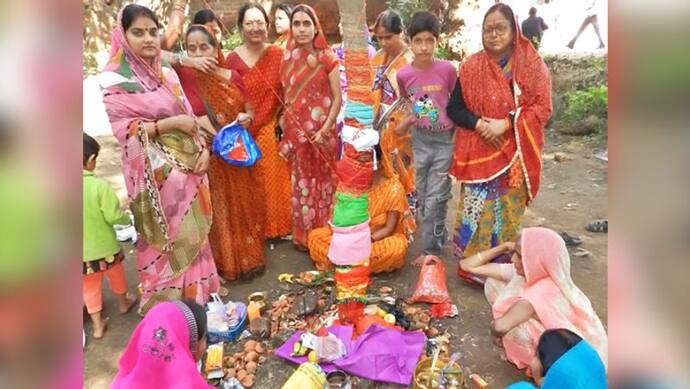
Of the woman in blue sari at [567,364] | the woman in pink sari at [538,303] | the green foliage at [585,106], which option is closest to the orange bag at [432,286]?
the woman in pink sari at [538,303]

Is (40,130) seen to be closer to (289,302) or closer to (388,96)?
(289,302)

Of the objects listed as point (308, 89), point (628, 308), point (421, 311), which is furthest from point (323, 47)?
point (628, 308)

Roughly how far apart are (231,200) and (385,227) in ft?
3.95

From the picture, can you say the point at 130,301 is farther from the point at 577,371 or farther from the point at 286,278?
the point at 577,371

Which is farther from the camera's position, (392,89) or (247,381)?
(392,89)

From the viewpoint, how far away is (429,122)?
14.8ft

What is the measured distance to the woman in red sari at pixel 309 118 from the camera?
14.6 ft

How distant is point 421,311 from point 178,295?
1.63m

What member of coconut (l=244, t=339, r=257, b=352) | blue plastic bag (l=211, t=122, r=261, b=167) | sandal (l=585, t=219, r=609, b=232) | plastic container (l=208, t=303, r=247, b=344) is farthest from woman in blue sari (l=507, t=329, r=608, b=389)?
sandal (l=585, t=219, r=609, b=232)

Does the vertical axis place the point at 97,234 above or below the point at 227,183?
below

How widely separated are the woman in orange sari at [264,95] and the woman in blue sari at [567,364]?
8.61 feet

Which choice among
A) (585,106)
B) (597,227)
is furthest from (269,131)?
(585,106)

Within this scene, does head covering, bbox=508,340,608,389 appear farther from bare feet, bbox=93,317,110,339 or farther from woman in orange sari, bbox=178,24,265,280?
bare feet, bbox=93,317,110,339

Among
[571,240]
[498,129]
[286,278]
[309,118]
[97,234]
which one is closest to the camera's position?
[97,234]
